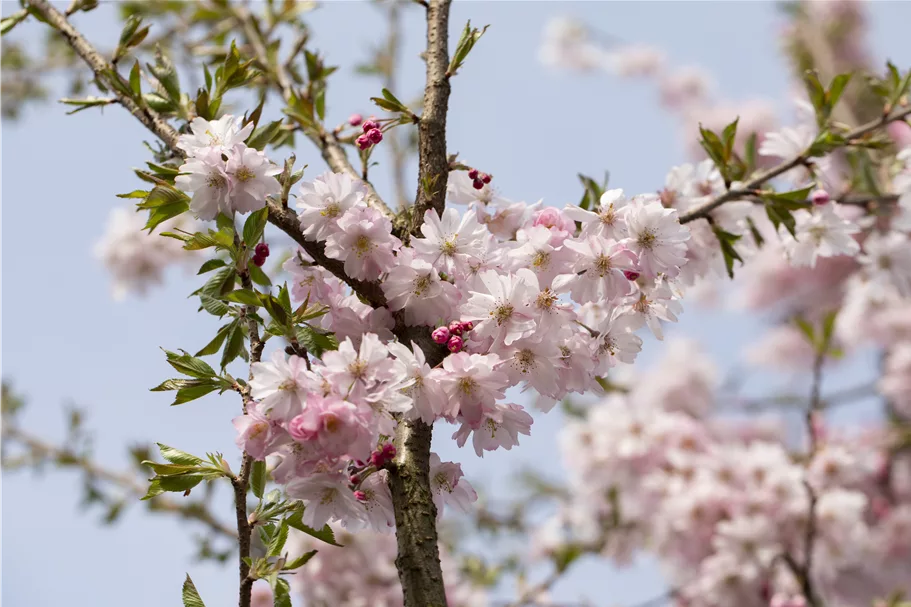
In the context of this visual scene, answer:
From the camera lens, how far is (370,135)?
114 centimetres

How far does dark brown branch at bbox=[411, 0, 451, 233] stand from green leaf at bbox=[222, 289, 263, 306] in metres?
0.25

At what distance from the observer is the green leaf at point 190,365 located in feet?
2.92

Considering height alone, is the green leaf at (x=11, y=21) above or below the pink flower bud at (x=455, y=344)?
above

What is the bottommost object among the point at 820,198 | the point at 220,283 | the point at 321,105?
the point at 220,283

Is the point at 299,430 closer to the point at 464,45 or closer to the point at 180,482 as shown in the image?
the point at 180,482

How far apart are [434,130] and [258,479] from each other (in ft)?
1.77

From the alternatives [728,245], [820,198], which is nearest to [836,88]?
[820,198]

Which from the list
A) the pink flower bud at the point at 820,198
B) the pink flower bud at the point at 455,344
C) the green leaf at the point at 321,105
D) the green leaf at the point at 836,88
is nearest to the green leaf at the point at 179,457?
the pink flower bud at the point at 455,344

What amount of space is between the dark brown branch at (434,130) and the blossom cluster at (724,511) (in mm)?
2390

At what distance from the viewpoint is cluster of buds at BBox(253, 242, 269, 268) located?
99cm

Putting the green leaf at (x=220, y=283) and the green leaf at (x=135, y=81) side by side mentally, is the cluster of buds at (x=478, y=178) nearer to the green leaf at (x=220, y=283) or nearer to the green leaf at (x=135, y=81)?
the green leaf at (x=220, y=283)

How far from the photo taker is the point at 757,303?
690 centimetres

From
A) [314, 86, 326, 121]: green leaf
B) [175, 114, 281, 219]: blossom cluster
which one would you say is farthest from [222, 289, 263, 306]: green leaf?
[314, 86, 326, 121]: green leaf

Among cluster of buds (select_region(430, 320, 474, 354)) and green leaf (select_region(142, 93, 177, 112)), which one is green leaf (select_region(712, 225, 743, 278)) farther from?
green leaf (select_region(142, 93, 177, 112))
